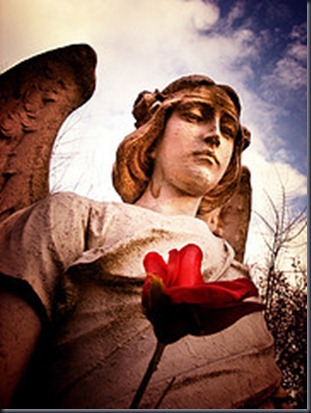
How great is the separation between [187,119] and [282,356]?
285 cm

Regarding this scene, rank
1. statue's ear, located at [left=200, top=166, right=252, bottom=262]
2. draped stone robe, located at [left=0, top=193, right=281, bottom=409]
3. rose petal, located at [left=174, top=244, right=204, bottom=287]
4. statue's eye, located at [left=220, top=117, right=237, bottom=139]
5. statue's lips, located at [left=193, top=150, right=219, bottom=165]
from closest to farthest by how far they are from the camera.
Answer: rose petal, located at [left=174, top=244, right=204, bottom=287]
draped stone robe, located at [left=0, top=193, right=281, bottom=409]
statue's lips, located at [left=193, top=150, right=219, bottom=165]
statue's eye, located at [left=220, top=117, right=237, bottom=139]
statue's ear, located at [left=200, top=166, right=252, bottom=262]

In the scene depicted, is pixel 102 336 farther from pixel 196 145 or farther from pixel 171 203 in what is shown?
pixel 196 145

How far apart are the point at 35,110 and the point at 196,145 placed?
1.02 metres

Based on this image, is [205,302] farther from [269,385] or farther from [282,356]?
[282,356]

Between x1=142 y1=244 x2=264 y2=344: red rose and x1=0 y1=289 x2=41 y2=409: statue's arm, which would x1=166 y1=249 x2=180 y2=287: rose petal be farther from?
x1=0 y1=289 x2=41 y2=409: statue's arm

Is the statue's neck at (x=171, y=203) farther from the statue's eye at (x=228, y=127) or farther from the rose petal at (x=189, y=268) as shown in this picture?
the rose petal at (x=189, y=268)

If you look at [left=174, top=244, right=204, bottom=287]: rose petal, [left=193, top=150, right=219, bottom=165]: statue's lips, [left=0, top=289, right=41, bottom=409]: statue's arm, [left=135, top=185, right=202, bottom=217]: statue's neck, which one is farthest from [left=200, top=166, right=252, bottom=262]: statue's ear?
[left=174, top=244, right=204, bottom=287]: rose petal

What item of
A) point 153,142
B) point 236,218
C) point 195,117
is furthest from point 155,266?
point 236,218

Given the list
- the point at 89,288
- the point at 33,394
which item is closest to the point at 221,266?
the point at 89,288

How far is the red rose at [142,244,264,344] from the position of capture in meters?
0.85

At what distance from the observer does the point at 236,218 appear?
347 centimetres

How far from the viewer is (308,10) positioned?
2375 millimetres

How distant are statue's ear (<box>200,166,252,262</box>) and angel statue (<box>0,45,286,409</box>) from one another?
0.69 metres

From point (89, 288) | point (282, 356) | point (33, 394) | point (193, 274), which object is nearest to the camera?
point (193, 274)
